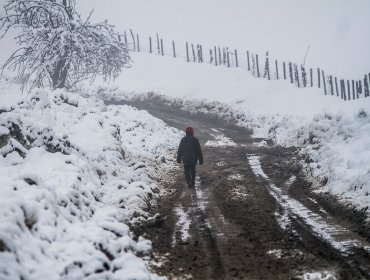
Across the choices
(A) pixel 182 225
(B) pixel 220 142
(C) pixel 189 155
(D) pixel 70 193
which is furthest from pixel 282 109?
(D) pixel 70 193

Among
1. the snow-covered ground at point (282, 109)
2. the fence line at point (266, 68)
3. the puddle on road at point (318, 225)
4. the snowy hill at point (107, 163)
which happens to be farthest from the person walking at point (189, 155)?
the fence line at point (266, 68)

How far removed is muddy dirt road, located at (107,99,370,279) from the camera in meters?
5.75

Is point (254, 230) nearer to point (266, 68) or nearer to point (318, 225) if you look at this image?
point (318, 225)

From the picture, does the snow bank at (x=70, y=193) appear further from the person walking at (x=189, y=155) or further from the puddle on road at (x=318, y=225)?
the puddle on road at (x=318, y=225)

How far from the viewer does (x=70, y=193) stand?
709 centimetres

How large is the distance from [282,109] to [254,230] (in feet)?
60.3

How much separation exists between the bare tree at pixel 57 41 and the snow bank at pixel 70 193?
4.29 metres

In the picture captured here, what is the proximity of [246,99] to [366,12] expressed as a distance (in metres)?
204

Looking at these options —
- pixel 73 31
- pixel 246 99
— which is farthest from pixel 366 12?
pixel 73 31

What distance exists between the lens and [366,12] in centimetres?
Answer: 19588

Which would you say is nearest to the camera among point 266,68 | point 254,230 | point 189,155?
point 254,230

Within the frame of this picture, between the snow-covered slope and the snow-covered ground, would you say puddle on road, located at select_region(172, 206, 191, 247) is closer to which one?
the snow-covered ground

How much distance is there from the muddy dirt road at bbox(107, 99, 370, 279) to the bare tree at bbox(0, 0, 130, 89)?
892 cm

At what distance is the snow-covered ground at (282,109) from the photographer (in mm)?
10531
